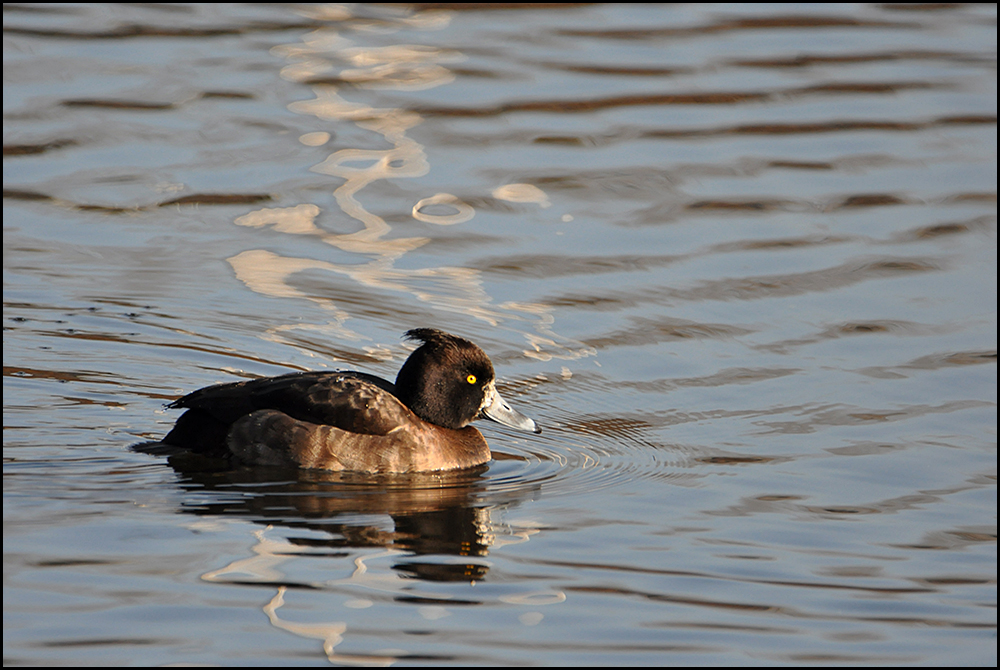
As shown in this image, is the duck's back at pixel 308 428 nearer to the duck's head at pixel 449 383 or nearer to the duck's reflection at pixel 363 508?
the duck's reflection at pixel 363 508

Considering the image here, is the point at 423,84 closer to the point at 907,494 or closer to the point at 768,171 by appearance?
the point at 768,171

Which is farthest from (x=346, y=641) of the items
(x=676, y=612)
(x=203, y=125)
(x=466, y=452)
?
(x=203, y=125)

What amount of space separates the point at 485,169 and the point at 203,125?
289cm

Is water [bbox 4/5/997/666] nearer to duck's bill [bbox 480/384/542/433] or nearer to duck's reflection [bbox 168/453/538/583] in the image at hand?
duck's reflection [bbox 168/453/538/583]

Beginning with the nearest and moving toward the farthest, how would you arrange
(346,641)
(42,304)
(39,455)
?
(346,641), (39,455), (42,304)

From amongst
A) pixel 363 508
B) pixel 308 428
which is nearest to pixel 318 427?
pixel 308 428

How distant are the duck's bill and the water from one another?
20 cm

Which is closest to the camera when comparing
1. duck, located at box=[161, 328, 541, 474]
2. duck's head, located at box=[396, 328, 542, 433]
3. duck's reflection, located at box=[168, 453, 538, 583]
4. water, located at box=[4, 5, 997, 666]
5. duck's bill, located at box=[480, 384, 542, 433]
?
water, located at box=[4, 5, 997, 666]

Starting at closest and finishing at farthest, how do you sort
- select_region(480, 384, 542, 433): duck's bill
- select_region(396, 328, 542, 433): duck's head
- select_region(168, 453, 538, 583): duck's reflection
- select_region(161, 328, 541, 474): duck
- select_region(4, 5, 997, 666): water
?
select_region(4, 5, 997, 666): water, select_region(168, 453, 538, 583): duck's reflection, select_region(161, 328, 541, 474): duck, select_region(396, 328, 542, 433): duck's head, select_region(480, 384, 542, 433): duck's bill

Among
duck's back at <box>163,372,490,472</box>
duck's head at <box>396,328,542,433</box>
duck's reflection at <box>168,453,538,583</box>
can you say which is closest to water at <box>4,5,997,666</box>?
duck's reflection at <box>168,453,538,583</box>

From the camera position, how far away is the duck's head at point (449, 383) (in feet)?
26.6

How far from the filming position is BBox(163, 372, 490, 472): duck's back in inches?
308

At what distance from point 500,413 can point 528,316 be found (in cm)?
211

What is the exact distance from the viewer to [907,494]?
775cm
